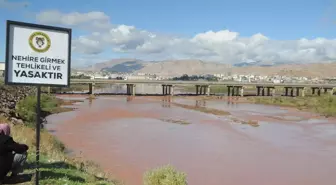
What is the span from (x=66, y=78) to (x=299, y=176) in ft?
43.9

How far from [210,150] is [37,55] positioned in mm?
16313

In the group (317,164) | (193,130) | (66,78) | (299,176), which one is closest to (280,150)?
(317,164)

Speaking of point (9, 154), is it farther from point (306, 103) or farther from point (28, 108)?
point (306, 103)

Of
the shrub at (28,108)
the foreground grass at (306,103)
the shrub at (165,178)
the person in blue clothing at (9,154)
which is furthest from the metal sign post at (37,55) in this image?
the foreground grass at (306,103)

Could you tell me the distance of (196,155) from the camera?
62.6ft

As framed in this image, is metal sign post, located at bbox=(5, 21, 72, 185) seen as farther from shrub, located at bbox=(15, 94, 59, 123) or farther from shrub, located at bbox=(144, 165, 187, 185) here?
shrub, located at bbox=(15, 94, 59, 123)

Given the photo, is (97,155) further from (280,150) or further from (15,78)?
(15,78)

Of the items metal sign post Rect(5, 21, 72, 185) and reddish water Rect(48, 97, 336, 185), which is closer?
metal sign post Rect(5, 21, 72, 185)

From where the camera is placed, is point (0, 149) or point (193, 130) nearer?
point (0, 149)

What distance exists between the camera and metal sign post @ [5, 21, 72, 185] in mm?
5477

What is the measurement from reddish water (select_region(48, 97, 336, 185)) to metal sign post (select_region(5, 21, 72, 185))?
28.0ft

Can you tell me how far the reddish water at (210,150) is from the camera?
1575 centimetres

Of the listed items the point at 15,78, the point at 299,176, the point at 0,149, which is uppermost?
the point at 15,78

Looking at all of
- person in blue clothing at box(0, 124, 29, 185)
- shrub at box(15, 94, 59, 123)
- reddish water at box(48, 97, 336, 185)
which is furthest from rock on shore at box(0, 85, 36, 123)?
person in blue clothing at box(0, 124, 29, 185)
